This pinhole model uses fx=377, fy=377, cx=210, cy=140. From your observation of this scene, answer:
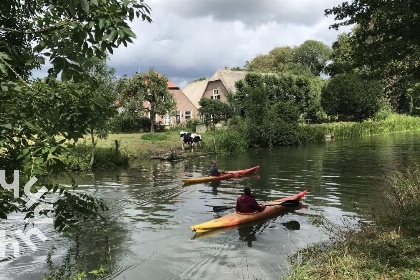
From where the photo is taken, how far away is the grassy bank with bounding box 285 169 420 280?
18.9 feet

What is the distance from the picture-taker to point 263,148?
36344 millimetres

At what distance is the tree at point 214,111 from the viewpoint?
43.8 meters

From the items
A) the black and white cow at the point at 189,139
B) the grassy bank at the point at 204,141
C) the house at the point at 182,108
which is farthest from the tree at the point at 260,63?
the black and white cow at the point at 189,139

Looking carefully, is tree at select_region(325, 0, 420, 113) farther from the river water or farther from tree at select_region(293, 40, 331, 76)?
tree at select_region(293, 40, 331, 76)

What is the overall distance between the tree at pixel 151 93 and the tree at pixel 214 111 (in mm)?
3603

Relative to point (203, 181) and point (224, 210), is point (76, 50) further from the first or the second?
point (203, 181)

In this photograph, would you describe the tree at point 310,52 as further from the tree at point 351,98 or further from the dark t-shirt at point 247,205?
the dark t-shirt at point 247,205

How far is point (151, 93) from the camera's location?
139 feet

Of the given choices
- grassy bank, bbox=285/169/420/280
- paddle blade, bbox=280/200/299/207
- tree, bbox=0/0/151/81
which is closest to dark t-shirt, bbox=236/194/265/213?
paddle blade, bbox=280/200/299/207

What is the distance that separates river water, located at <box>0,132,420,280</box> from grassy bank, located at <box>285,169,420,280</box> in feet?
1.97

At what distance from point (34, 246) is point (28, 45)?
23.0 feet

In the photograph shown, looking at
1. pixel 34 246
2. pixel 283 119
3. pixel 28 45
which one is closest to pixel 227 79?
pixel 283 119

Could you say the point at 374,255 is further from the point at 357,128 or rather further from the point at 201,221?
the point at 357,128

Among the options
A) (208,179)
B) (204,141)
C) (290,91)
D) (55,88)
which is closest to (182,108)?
(290,91)
